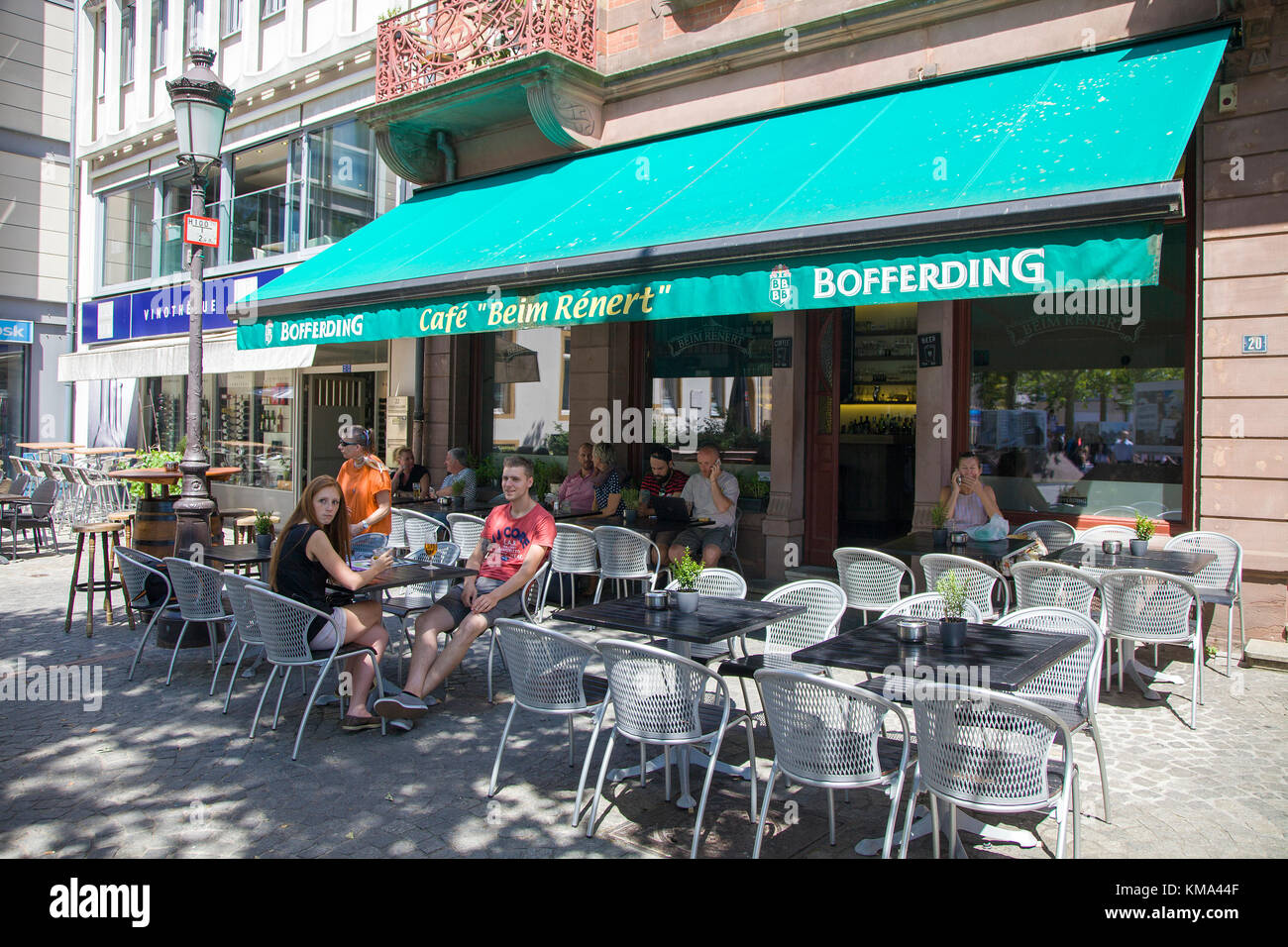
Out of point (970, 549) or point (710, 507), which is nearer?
point (970, 549)

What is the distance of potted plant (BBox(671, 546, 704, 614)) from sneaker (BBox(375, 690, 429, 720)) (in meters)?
1.73

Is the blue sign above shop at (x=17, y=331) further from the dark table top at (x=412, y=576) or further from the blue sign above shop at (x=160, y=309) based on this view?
the dark table top at (x=412, y=576)

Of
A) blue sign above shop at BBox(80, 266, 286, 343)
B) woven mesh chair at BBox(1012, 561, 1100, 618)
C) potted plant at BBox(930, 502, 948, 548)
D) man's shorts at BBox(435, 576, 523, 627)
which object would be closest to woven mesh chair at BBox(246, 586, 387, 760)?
man's shorts at BBox(435, 576, 523, 627)

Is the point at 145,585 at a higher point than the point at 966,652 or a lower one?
lower

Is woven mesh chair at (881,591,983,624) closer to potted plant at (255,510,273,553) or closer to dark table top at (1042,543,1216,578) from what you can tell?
dark table top at (1042,543,1216,578)

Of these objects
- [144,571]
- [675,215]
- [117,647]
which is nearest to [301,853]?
[144,571]

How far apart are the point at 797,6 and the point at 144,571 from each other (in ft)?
25.6

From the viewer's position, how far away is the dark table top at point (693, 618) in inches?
180

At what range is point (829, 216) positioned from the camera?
22.4 feet

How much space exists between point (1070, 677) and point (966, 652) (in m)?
0.61

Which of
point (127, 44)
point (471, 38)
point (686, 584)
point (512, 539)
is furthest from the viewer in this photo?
point (127, 44)

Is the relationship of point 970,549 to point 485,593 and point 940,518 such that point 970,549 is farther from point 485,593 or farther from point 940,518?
point 485,593

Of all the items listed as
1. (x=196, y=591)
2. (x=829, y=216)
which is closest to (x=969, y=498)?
(x=829, y=216)

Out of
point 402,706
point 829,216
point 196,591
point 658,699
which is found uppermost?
point 829,216
